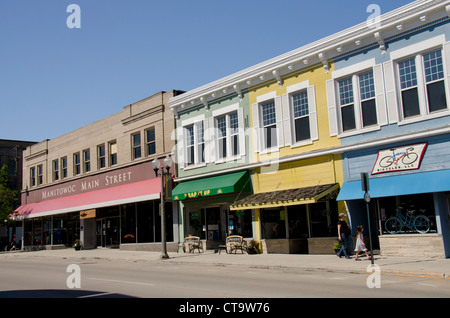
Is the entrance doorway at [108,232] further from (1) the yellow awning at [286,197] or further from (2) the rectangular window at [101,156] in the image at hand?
(1) the yellow awning at [286,197]

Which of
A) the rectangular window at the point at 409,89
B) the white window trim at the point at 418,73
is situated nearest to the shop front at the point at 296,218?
the white window trim at the point at 418,73

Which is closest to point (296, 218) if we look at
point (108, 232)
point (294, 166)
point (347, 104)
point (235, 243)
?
point (294, 166)

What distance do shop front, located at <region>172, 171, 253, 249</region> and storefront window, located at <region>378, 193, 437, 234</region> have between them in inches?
284

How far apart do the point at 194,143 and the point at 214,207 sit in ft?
12.2

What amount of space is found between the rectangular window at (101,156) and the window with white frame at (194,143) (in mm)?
9445

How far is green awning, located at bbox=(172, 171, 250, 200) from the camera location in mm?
22859

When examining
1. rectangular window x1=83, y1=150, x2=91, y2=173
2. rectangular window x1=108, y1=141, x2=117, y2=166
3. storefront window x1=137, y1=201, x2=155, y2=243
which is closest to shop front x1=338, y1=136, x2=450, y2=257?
storefront window x1=137, y1=201, x2=155, y2=243

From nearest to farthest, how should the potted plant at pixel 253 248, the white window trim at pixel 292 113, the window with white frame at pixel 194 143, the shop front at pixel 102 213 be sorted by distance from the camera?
1. the white window trim at pixel 292 113
2. the potted plant at pixel 253 248
3. the window with white frame at pixel 194 143
4. the shop front at pixel 102 213

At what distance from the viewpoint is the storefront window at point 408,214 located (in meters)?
16.8

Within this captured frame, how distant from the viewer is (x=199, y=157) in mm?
26047

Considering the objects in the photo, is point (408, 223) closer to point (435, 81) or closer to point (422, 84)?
point (422, 84)

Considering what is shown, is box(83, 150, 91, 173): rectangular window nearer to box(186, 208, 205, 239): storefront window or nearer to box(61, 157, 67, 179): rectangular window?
box(61, 157, 67, 179): rectangular window
